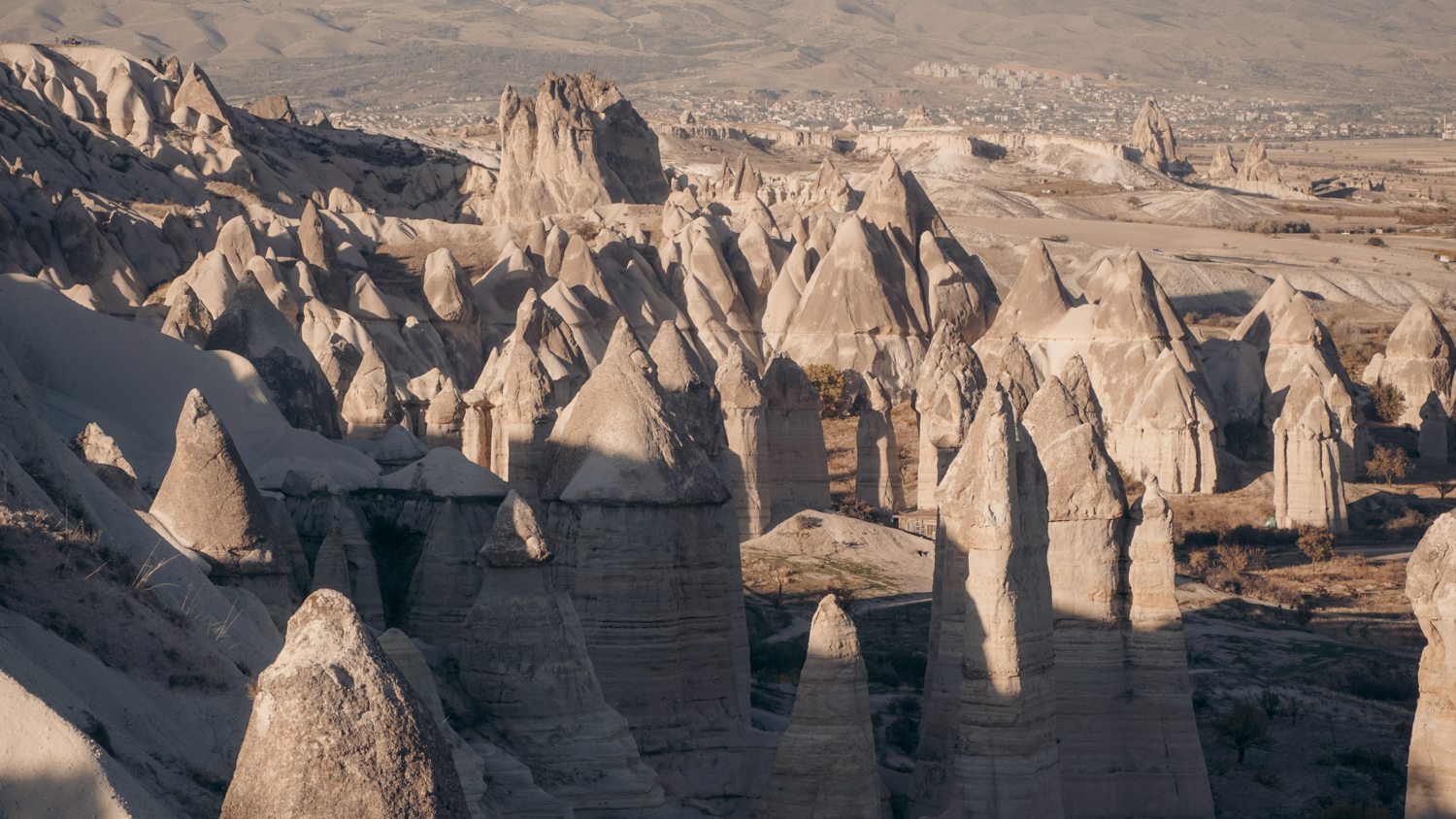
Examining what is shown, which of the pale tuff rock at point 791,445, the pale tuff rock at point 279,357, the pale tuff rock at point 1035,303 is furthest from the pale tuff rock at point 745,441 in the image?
the pale tuff rock at point 1035,303

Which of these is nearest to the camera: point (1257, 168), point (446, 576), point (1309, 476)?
point (446, 576)

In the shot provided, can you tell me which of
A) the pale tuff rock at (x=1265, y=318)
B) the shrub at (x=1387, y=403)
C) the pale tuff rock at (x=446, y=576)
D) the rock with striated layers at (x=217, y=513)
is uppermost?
the rock with striated layers at (x=217, y=513)

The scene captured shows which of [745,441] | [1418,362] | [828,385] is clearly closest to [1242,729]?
[745,441]

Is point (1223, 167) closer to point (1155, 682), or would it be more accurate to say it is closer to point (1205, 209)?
point (1205, 209)

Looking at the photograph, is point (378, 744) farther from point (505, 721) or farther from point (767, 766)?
point (767, 766)

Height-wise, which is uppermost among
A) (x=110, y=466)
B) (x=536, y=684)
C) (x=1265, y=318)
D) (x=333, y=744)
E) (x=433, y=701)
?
(x=333, y=744)

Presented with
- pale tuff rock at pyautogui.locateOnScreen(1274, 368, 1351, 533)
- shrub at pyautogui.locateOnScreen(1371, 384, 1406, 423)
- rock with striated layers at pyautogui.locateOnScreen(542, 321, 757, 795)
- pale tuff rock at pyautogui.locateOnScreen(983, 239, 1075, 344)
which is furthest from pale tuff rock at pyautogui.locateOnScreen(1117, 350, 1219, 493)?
rock with striated layers at pyautogui.locateOnScreen(542, 321, 757, 795)

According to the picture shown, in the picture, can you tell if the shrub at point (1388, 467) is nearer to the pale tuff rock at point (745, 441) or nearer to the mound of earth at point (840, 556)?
the mound of earth at point (840, 556)
